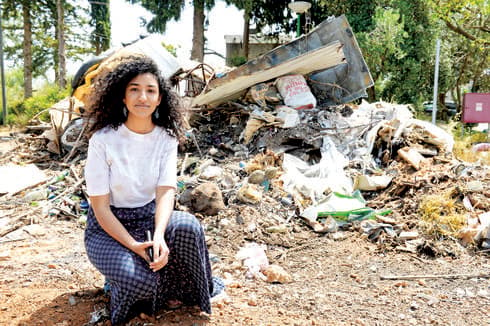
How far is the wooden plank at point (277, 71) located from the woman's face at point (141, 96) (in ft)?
12.4

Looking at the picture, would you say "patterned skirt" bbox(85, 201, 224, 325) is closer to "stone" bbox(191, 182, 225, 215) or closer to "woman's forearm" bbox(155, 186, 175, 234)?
"woman's forearm" bbox(155, 186, 175, 234)

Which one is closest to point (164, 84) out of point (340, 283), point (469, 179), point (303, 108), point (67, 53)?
point (340, 283)

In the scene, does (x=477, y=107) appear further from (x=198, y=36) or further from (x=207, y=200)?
(x=198, y=36)

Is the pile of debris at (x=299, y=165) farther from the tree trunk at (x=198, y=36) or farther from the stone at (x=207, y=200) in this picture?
the tree trunk at (x=198, y=36)

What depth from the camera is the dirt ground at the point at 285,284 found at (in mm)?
2338

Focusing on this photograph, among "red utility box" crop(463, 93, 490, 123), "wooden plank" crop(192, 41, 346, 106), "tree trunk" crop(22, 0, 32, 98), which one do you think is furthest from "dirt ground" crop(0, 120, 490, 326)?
"tree trunk" crop(22, 0, 32, 98)

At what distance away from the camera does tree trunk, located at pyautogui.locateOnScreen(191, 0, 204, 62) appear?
1567 centimetres

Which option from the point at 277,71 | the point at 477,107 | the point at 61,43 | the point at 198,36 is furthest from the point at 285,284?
the point at 198,36

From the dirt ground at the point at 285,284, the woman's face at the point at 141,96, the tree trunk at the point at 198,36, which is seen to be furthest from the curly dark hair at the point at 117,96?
the tree trunk at the point at 198,36

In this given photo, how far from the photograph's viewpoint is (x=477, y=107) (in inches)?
341

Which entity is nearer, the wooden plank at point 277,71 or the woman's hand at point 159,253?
the woman's hand at point 159,253

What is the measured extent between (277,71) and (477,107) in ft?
16.8

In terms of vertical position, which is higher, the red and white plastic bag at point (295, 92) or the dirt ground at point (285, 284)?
the red and white plastic bag at point (295, 92)

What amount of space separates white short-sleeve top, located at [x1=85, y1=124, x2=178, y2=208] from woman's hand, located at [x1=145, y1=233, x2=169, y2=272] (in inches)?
11.6
